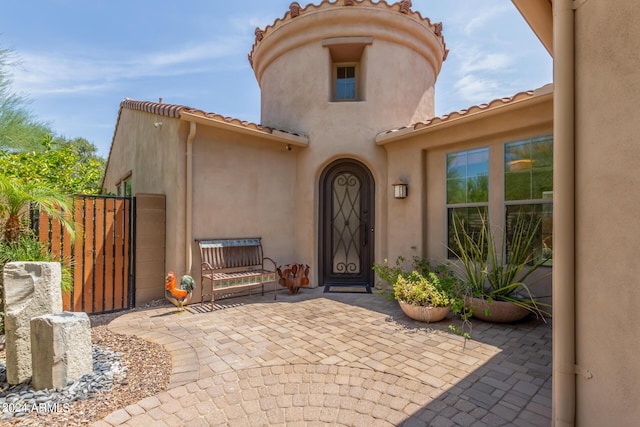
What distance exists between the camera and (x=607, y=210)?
181cm

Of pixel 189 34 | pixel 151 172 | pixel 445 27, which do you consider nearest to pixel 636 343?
pixel 151 172

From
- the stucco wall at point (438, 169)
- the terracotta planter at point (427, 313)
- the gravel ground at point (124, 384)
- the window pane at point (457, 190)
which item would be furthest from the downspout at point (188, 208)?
the window pane at point (457, 190)

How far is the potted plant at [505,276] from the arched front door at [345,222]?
2.51m

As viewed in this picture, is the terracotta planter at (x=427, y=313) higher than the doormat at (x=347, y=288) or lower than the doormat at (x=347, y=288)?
higher

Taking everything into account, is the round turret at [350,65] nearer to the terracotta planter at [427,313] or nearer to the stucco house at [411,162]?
the stucco house at [411,162]

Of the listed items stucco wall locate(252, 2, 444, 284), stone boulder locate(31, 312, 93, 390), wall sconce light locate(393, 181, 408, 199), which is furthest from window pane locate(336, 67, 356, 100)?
stone boulder locate(31, 312, 93, 390)

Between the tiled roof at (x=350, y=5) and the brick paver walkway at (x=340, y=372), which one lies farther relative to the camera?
the tiled roof at (x=350, y=5)

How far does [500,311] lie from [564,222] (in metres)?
3.16

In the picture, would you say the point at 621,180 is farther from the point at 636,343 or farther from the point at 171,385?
the point at 171,385

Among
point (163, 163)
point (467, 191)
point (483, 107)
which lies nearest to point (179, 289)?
point (163, 163)

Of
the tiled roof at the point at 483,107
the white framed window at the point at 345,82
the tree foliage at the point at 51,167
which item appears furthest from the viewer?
the white framed window at the point at 345,82

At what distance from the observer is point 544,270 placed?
194 inches

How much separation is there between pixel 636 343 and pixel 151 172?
8309mm

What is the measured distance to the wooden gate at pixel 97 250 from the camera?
5.05 metres
